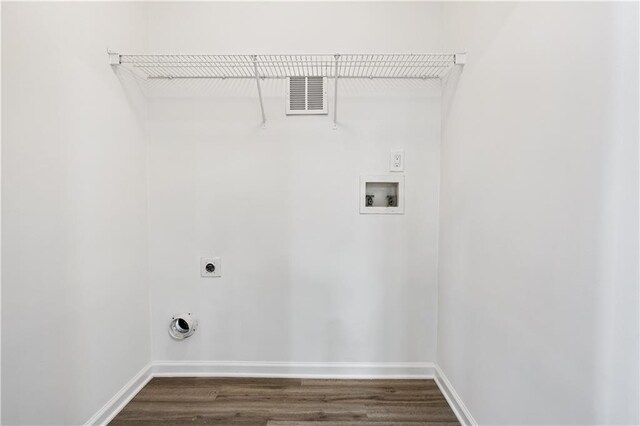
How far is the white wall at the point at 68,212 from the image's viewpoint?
Answer: 951 mm

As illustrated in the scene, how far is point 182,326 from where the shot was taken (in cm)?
171

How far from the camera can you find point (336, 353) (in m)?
1.70

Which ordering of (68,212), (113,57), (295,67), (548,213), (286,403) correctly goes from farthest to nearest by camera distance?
(295,67), (286,403), (113,57), (68,212), (548,213)

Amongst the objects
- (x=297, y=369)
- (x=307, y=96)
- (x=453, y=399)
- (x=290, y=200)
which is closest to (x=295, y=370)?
(x=297, y=369)

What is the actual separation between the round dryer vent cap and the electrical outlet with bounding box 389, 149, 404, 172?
154 cm

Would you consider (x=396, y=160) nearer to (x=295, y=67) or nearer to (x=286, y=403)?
(x=295, y=67)

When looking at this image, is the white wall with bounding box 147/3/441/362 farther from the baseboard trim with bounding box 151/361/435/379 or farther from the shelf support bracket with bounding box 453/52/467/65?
the shelf support bracket with bounding box 453/52/467/65

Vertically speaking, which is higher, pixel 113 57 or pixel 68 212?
pixel 113 57

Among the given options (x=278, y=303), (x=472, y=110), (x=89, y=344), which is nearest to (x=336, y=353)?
(x=278, y=303)

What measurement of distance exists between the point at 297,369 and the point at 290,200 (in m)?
1.05

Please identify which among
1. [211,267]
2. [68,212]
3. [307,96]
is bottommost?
[211,267]

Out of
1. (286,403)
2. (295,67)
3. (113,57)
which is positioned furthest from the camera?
(295,67)

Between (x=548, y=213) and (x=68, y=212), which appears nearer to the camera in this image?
(x=548, y=213)

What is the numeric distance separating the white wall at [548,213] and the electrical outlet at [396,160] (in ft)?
1.06
